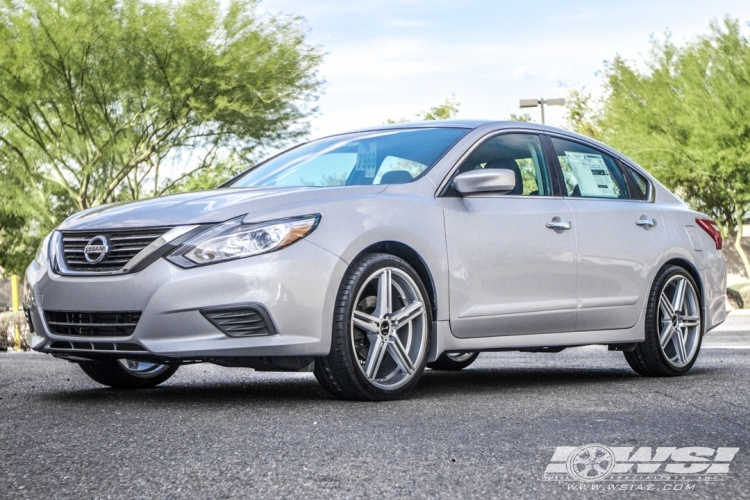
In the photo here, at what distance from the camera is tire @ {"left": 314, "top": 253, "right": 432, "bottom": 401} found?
214 inches

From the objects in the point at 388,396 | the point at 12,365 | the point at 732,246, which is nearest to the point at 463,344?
the point at 388,396

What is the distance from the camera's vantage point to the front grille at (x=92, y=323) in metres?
5.31

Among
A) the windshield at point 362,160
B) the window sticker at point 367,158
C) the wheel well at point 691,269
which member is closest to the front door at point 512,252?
the windshield at point 362,160

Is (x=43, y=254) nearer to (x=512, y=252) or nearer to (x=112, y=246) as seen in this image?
(x=112, y=246)

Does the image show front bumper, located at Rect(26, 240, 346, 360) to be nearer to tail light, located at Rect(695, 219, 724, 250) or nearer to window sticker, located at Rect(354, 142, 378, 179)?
window sticker, located at Rect(354, 142, 378, 179)

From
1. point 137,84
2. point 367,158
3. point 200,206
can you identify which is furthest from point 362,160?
point 137,84

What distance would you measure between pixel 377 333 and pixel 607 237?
209 cm

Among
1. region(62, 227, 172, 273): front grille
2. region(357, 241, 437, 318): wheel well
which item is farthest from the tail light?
region(62, 227, 172, 273): front grille

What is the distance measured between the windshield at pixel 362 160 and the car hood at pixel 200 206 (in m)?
0.47

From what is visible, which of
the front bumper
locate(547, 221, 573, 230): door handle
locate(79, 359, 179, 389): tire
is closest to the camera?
the front bumper

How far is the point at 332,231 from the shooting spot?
5.42m

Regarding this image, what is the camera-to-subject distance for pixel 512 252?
20.8 ft

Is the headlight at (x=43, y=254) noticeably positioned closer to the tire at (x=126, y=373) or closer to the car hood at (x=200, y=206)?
the car hood at (x=200, y=206)

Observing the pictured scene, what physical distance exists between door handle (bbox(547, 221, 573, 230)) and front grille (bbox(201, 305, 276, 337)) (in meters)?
2.09
